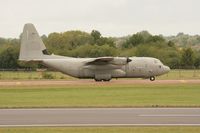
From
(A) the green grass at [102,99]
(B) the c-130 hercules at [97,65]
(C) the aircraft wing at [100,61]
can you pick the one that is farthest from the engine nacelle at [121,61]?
(A) the green grass at [102,99]

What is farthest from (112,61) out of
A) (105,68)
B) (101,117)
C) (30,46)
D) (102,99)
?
(101,117)

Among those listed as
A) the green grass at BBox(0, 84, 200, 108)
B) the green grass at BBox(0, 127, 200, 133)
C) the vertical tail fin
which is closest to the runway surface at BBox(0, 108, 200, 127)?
the green grass at BBox(0, 127, 200, 133)

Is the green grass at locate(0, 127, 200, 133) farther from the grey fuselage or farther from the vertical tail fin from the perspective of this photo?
the vertical tail fin

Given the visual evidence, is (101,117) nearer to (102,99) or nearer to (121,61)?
(102,99)

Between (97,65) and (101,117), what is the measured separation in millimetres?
37712

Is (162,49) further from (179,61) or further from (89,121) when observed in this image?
(89,121)

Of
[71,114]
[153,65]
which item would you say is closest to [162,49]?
[153,65]

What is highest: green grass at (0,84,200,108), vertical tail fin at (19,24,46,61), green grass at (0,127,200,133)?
vertical tail fin at (19,24,46,61)

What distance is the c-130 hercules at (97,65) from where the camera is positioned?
57938 mm

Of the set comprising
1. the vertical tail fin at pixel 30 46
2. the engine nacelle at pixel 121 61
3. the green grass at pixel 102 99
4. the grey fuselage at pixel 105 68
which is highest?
the vertical tail fin at pixel 30 46

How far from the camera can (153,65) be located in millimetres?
58625

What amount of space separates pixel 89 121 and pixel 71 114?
2751 millimetres

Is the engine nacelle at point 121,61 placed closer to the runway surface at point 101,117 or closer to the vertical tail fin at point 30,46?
the vertical tail fin at point 30,46

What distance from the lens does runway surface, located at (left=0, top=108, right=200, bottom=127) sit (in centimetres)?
1873
